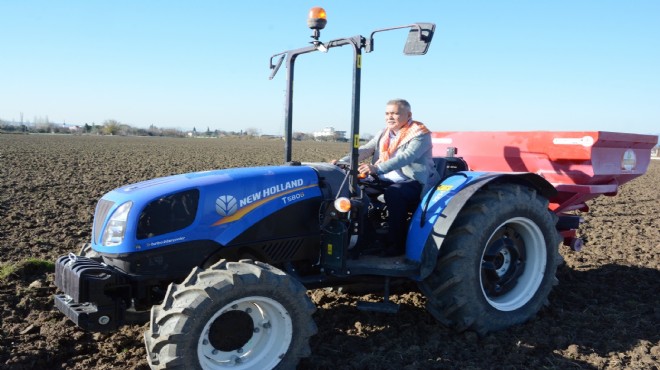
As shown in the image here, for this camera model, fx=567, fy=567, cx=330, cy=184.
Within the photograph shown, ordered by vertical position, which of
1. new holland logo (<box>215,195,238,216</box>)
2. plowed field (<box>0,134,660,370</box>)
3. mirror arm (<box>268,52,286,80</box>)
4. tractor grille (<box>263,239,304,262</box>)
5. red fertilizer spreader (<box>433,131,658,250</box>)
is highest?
mirror arm (<box>268,52,286,80</box>)

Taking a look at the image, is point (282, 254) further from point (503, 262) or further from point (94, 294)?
point (503, 262)

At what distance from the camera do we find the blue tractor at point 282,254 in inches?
128

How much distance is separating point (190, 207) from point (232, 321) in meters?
0.76

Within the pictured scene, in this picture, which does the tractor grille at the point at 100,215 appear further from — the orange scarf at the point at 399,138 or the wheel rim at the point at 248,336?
the orange scarf at the point at 399,138

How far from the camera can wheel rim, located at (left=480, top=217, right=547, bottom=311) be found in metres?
4.52

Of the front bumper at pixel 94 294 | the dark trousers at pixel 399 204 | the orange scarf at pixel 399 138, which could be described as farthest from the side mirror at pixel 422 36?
the front bumper at pixel 94 294

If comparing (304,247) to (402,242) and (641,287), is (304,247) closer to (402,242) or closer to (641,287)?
(402,242)

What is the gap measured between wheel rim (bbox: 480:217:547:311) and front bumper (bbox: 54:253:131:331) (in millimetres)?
2690

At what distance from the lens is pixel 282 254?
13.0 ft

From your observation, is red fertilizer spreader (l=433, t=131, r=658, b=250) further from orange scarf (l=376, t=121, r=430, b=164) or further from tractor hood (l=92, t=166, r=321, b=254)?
Result: tractor hood (l=92, t=166, r=321, b=254)

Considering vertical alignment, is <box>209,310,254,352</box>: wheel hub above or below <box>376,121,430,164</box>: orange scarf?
below

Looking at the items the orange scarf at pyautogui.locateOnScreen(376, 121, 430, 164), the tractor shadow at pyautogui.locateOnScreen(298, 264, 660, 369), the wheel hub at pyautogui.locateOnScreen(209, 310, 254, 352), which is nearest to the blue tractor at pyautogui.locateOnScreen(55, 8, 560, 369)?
the wheel hub at pyautogui.locateOnScreen(209, 310, 254, 352)

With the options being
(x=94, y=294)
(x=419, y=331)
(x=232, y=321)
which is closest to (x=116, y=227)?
(x=94, y=294)

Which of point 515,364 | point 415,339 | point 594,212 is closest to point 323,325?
point 415,339
